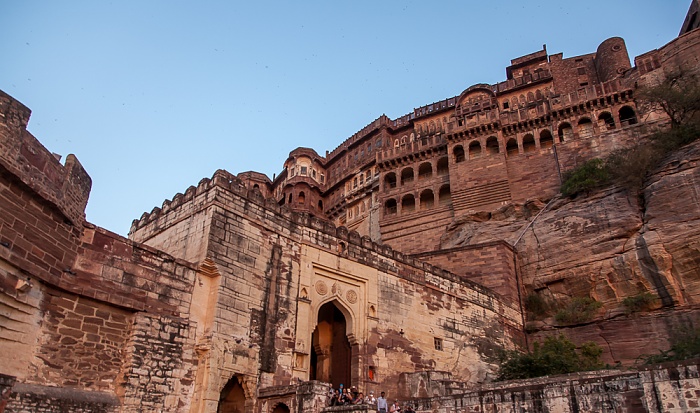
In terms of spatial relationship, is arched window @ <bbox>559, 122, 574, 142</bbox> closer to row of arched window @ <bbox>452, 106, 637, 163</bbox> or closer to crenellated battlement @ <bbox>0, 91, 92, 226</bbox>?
row of arched window @ <bbox>452, 106, 637, 163</bbox>

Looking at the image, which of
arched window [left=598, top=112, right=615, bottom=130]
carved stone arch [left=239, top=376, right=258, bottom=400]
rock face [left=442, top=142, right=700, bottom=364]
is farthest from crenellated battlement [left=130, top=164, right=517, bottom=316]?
arched window [left=598, top=112, right=615, bottom=130]

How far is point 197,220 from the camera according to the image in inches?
552

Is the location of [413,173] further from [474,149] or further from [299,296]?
[299,296]

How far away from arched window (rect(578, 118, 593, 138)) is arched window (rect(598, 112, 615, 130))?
1.71 ft

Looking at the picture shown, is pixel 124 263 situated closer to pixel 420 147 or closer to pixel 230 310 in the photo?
pixel 230 310

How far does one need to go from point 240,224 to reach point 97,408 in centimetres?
565

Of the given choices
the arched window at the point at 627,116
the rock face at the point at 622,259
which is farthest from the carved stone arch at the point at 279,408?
the arched window at the point at 627,116

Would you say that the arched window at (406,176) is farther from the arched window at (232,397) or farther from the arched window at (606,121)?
the arched window at (232,397)

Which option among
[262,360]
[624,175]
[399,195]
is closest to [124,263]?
[262,360]

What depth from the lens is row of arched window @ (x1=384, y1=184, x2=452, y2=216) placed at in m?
34.2

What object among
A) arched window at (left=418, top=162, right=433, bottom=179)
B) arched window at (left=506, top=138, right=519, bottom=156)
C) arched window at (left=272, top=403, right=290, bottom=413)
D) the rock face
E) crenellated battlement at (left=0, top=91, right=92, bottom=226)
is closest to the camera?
crenellated battlement at (left=0, top=91, right=92, bottom=226)

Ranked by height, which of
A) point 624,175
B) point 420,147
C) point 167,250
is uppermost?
point 420,147

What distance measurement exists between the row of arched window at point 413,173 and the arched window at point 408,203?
109 cm

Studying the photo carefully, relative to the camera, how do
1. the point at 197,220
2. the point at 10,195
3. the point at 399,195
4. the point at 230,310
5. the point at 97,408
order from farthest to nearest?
the point at 399,195, the point at 197,220, the point at 230,310, the point at 97,408, the point at 10,195
